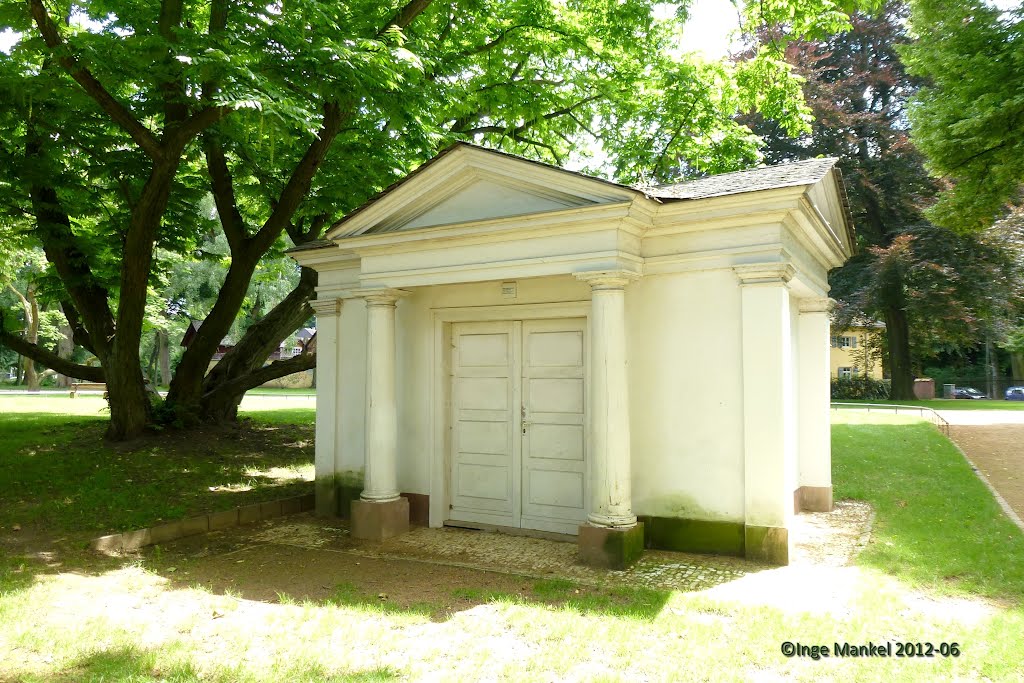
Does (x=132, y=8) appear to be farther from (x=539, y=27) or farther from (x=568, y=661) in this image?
(x=568, y=661)

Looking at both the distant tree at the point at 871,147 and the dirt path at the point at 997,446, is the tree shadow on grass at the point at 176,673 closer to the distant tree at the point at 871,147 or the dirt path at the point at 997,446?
the dirt path at the point at 997,446

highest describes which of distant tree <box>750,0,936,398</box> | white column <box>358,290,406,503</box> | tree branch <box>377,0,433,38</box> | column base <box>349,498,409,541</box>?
distant tree <box>750,0,936,398</box>

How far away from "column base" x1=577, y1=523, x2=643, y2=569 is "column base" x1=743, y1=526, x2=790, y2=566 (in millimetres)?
1145

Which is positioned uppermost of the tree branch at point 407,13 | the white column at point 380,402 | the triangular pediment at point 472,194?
the tree branch at point 407,13

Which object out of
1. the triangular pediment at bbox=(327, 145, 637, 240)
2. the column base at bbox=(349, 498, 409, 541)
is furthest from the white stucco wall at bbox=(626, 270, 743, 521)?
the column base at bbox=(349, 498, 409, 541)

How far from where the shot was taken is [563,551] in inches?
290

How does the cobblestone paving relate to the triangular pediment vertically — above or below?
below

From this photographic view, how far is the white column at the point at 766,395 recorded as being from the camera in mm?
6758

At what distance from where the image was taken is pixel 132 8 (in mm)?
8562

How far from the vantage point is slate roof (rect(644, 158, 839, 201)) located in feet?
22.6

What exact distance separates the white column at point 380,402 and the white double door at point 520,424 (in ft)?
2.82

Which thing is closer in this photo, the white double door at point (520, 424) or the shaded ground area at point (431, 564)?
the shaded ground area at point (431, 564)

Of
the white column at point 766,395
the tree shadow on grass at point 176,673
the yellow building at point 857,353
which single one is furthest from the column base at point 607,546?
the yellow building at point 857,353

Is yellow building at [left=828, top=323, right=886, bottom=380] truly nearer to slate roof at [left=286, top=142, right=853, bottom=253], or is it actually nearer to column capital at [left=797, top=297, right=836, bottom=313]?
column capital at [left=797, top=297, right=836, bottom=313]
